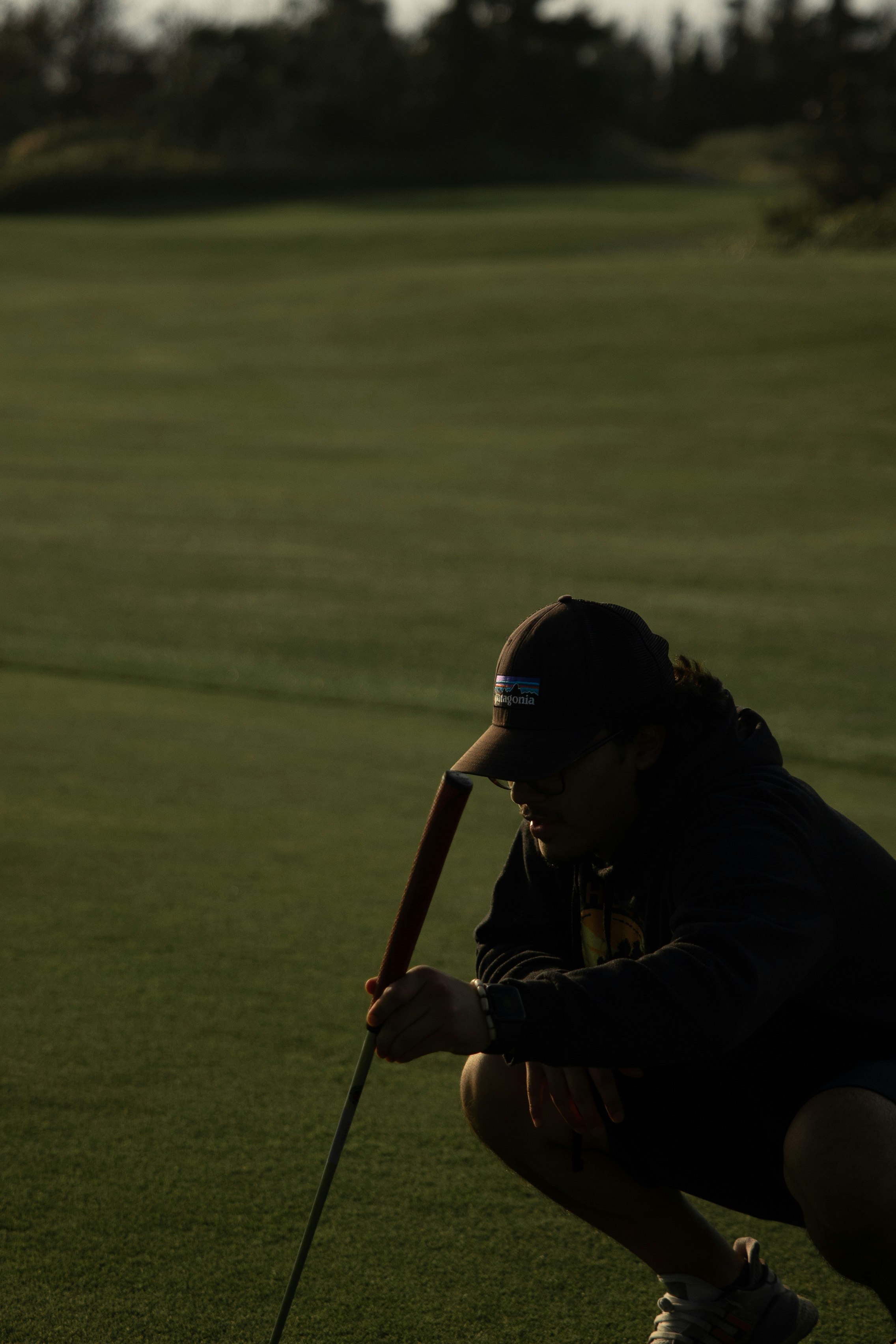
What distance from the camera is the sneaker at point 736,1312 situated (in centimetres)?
222

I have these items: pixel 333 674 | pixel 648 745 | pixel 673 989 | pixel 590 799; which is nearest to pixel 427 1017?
pixel 673 989

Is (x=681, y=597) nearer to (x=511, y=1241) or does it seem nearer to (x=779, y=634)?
(x=779, y=634)

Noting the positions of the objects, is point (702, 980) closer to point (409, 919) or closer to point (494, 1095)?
point (409, 919)

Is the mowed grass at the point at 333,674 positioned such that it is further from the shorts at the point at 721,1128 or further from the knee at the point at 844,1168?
the knee at the point at 844,1168

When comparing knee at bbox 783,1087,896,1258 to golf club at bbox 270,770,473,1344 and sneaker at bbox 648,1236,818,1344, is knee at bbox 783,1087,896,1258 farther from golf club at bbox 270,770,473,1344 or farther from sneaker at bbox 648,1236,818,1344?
golf club at bbox 270,770,473,1344

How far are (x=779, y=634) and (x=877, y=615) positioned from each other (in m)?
0.93

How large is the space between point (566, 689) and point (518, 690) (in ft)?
0.24

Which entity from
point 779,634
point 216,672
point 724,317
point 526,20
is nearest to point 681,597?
point 779,634

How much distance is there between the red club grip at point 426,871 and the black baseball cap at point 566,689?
0.21m

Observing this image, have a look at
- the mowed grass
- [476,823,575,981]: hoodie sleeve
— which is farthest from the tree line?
[476,823,575,981]: hoodie sleeve

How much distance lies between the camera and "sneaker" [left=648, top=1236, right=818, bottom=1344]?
2217 mm

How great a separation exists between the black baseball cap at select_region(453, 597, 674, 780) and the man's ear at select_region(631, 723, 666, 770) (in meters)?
0.02

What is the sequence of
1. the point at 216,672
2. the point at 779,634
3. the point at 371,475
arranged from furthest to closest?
the point at 371,475 < the point at 779,634 < the point at 216,672

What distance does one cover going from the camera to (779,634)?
8.73 m
